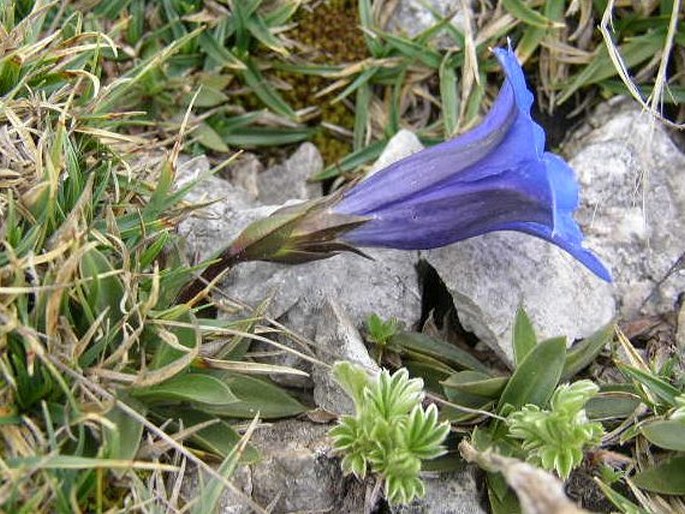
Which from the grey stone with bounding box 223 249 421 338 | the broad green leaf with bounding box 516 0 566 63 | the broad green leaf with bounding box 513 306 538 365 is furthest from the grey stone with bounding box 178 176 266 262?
the broad green leaf with bounding box 516 0 566 63

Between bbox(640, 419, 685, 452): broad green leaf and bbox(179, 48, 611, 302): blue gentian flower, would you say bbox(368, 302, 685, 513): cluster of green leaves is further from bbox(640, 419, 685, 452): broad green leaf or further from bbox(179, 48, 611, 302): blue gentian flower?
bbox(179, 48, 611, 302): blue gentian flower

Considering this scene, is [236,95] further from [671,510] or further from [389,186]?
[671,510]

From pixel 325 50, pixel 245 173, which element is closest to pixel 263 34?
pixel 325 50

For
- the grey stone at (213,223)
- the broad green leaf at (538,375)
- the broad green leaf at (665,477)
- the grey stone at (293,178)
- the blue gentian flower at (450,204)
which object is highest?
the blue gentian flower at (450,204)

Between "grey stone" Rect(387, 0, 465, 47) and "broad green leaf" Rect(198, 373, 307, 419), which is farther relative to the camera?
"grey stone" Rect(387, 0, 465, 47)

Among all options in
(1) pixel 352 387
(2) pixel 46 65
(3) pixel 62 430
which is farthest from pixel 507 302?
(2) pixel 46 65

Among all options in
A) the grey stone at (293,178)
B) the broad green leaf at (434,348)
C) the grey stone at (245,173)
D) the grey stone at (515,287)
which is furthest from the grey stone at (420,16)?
the broad green leaf at (434,348)

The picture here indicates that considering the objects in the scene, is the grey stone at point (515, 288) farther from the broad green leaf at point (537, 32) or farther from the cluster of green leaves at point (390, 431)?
the broad green leaf at point (537, 32)
